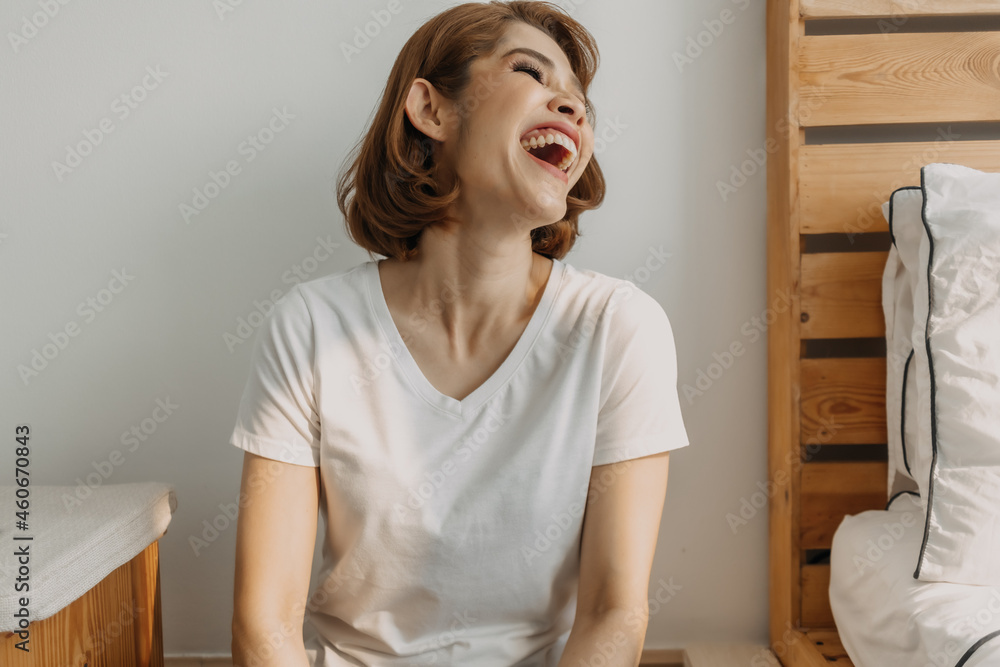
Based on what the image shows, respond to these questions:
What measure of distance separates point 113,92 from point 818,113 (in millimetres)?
1145

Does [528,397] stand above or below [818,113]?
below

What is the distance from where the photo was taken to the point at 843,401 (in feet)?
3.83

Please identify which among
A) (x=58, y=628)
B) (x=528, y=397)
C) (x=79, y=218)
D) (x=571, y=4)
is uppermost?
(x=571, y=4)

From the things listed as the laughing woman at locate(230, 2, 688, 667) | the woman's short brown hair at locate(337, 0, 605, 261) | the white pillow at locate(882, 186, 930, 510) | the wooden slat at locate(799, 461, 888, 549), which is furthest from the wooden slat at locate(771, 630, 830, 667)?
the woman's short brown hair at locate(337, 0, 605, 261)

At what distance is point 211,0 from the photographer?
1.20 meters

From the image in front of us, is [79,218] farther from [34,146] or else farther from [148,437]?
[148,437]

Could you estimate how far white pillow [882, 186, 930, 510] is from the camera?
1.03 meters

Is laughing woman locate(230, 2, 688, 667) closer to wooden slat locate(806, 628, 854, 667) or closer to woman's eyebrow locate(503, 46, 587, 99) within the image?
woman's eyebrow locate(503, 46, 587, 99)

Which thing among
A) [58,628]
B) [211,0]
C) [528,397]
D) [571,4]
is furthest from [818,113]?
[58,628]

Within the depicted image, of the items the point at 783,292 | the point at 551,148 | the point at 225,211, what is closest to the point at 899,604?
the point at 783,292

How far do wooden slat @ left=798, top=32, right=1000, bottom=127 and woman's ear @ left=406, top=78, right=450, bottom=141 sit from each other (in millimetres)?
581

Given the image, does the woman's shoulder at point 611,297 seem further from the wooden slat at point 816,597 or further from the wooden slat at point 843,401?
the wooden slat at point 816,597

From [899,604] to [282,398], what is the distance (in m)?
0.80

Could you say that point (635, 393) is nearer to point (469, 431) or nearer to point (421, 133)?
point (469, 431)
